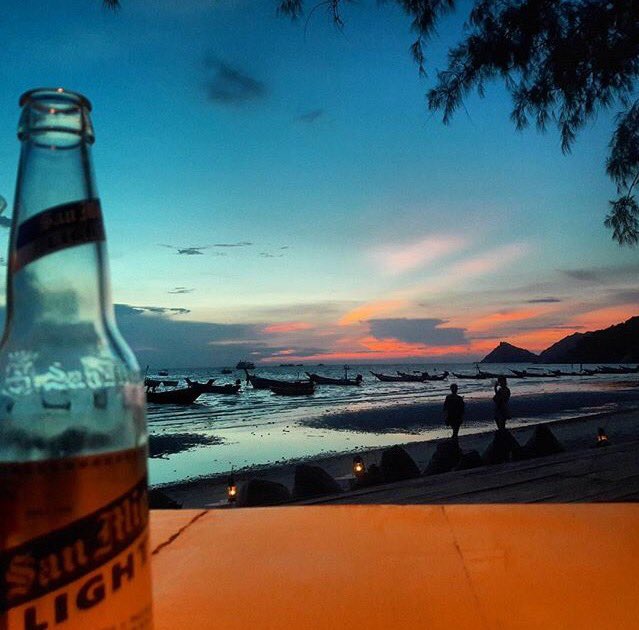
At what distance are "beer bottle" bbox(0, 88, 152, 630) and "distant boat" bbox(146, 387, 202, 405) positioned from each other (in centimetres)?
3236

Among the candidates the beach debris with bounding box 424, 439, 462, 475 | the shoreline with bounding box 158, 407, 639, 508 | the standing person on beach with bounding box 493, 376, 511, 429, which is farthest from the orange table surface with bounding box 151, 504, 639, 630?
the standing person on beach with bounding box 493, 376, 511, 429

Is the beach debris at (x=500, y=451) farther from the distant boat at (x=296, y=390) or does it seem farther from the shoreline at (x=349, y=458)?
the distant boat at (x=296, y=390)

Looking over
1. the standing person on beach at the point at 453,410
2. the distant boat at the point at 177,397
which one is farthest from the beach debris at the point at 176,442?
the distant boat at the point at 177,397

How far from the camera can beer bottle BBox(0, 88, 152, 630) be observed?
37cm

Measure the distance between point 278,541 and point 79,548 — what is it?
525 millimetres

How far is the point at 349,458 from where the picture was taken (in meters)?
12.7

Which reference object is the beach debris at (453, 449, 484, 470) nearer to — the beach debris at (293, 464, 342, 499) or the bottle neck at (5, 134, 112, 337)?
the beach debris at (293, 464, 342, 499)

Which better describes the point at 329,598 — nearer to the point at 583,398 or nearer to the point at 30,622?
the point at 30,622

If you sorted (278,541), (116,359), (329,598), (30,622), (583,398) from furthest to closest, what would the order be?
(583,398) → (278,541) → (329,598) → (116,359) → (30,622)

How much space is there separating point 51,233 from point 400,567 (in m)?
0.57

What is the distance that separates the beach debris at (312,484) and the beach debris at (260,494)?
0.66 feet

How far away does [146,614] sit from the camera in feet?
1.34

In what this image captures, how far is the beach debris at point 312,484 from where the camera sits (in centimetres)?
542

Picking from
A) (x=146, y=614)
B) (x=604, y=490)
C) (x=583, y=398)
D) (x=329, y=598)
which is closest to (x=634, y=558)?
(x=329, y=598)
